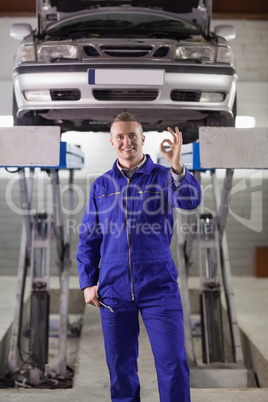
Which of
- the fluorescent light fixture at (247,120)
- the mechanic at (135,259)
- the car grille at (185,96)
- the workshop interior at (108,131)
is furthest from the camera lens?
the fluorescent light fixture at (247,120)

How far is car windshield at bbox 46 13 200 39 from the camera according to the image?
421 cm

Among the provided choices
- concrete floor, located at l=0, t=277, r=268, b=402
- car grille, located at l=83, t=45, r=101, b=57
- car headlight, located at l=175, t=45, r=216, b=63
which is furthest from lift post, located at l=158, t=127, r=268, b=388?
car grille, located at l=83, t=45, r=101, b=57

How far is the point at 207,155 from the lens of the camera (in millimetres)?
3061

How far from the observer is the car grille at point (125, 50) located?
376 centimetres

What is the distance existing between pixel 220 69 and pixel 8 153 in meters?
1.69

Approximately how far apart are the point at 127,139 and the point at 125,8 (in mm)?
2299

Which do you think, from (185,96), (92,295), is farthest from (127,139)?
(185,96)

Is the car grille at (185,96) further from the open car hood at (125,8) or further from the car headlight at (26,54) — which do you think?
the car headlight at (26,54)

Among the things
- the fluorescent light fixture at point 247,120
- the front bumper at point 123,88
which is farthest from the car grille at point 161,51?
the fluorescent light fixture at point 247,120

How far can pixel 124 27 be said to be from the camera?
4.34 metres

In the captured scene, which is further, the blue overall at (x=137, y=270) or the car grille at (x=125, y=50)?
the car grille at (x=125, y=50)

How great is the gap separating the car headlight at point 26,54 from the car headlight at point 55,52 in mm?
48

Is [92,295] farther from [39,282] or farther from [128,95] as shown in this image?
[39,282]

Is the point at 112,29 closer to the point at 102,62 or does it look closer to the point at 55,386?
the point at 102,62
